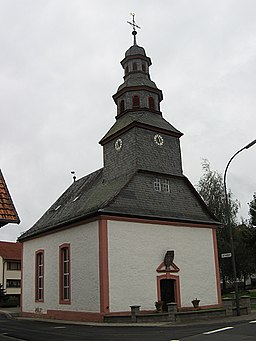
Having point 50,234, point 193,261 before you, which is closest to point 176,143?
point 193,261

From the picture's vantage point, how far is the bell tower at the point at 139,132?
86.4 feet

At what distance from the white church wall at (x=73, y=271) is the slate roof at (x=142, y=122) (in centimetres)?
715

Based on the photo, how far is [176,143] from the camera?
28.3 meters

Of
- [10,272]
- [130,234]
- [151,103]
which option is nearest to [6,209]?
[130,234]

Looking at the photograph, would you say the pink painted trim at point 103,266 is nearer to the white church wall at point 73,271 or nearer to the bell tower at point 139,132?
the white church wall at point 73,271

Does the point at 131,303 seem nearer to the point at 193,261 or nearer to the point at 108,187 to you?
the point at 193,261

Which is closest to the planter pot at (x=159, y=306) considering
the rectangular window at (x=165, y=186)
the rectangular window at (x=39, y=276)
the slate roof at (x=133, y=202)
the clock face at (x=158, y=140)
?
the slate roof at (x=133, y=202)

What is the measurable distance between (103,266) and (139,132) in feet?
29.9

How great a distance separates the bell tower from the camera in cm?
2634

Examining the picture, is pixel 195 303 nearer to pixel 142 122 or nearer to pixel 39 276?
pixel 142 122

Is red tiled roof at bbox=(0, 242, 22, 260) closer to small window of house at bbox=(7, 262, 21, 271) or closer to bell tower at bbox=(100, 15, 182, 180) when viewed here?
small window of house at bbox=(7, 262, 21, 271)

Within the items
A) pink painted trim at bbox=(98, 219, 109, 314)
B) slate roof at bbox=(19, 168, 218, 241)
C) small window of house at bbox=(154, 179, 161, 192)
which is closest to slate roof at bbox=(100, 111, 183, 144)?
slate roof at bbox=(19, 168, 218, 241)

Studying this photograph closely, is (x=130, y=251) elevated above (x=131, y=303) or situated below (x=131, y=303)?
above

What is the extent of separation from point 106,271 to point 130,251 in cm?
186
